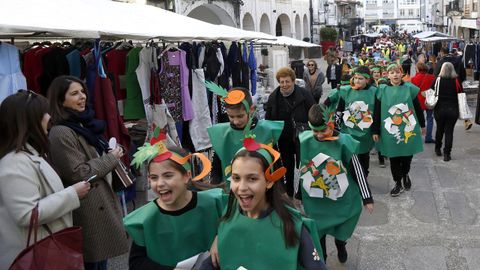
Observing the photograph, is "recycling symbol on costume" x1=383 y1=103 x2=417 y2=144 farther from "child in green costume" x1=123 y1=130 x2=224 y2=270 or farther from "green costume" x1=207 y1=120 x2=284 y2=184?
"child in green costume" x1=123 y1=130 x2=224 y2=270

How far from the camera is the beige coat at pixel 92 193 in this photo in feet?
11.1

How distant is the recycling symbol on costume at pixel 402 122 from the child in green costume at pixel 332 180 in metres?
2.50

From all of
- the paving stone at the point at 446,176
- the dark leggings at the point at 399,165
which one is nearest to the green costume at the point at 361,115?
the dark leggings at the point at 399,165

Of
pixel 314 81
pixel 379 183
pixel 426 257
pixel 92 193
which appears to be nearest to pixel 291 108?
pixel 426 257

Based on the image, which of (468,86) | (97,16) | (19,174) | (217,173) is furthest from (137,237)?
(468,86)

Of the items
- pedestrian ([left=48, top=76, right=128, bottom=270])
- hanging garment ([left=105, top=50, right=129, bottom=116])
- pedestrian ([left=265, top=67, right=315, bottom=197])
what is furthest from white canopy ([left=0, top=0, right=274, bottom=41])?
pedestrian ([left=265, top=67, right=315, bottom=197])

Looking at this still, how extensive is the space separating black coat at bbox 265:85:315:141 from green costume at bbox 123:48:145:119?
154 centimetres

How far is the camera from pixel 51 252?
2.82 meters

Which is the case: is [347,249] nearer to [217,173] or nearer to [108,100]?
[217,173]

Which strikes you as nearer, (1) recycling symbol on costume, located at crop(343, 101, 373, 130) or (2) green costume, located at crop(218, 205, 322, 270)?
(2) green costume, located at crop(218, 205, 322, 270)

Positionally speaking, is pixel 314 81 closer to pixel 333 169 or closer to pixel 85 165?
pixel 333 169

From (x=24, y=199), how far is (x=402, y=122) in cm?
500

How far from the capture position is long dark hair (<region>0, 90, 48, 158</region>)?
9.49ft

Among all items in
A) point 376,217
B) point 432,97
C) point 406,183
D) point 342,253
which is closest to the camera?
point 342,253
